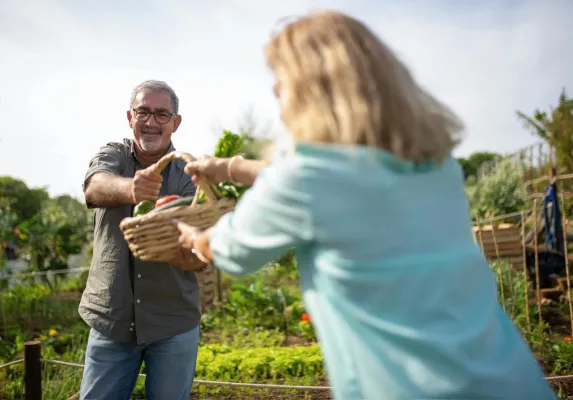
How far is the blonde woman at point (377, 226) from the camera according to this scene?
1.20 metres

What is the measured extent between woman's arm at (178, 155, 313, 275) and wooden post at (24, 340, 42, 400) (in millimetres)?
2294

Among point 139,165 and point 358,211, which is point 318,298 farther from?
point 139,165

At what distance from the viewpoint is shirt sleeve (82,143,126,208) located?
2.43 meters

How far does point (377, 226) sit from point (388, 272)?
98 millimetres

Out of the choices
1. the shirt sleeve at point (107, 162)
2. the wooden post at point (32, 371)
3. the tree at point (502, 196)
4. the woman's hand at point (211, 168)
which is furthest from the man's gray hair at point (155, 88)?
the tree at point (502, 196)

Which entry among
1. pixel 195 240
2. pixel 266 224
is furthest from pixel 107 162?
pixel 266 224

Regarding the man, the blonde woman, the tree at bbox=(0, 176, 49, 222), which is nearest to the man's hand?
the man

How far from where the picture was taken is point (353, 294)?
1.23 m

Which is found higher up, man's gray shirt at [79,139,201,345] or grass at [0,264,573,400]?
man's gray shirt at [79,139,201,345]

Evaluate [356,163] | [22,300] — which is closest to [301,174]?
[356,163]

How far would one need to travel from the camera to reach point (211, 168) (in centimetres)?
182

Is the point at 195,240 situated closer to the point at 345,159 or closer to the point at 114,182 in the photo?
the point at 345,159

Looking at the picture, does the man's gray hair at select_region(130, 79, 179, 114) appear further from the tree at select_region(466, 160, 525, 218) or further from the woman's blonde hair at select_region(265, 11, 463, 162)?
the tree at select_region(466, 160, 525, 218)

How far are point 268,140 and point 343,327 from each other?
Result: 0.50 metres
